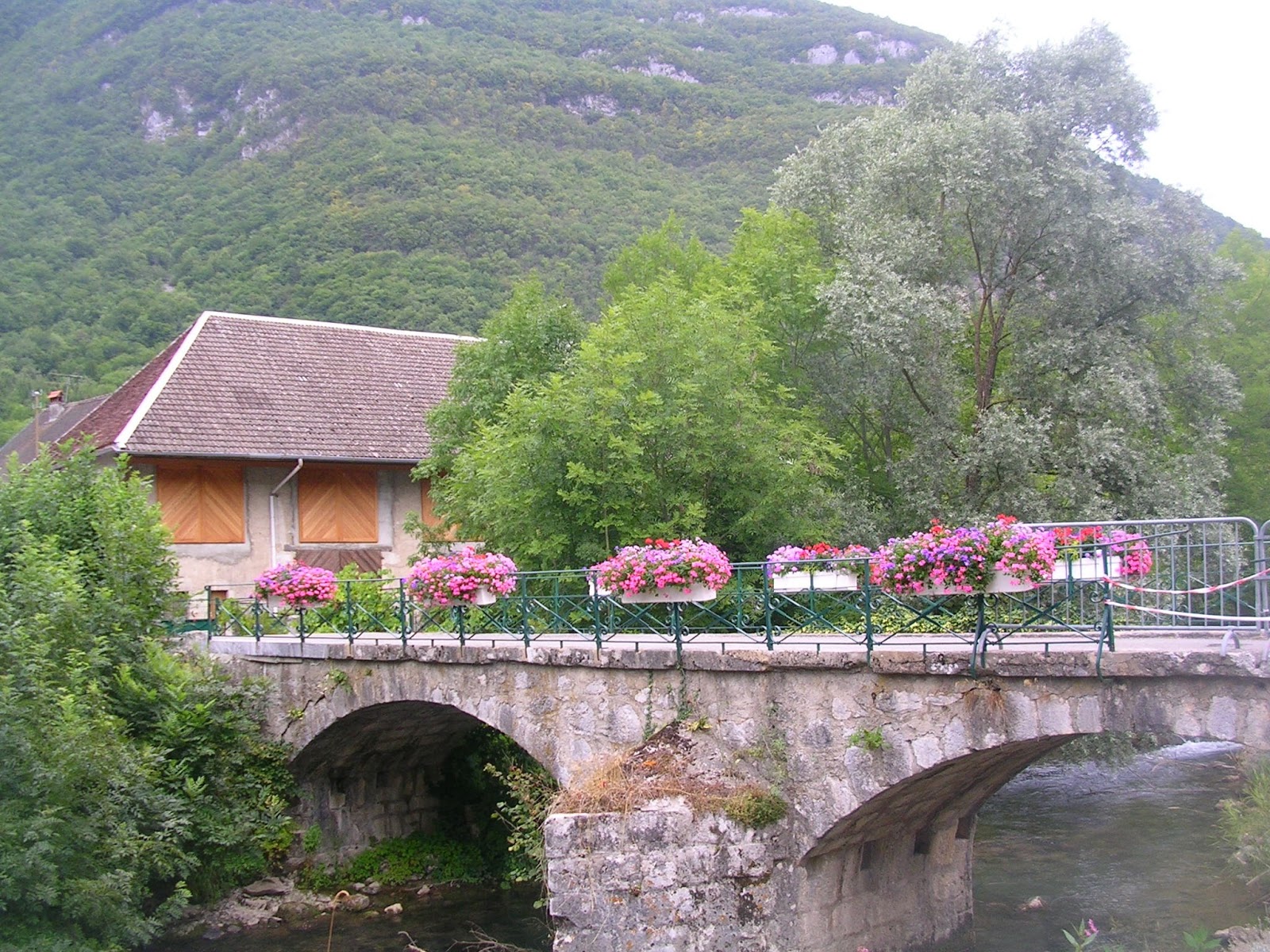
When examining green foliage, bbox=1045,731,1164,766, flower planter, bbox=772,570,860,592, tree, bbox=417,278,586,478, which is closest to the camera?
flower planter, bbox=772,570,860,592

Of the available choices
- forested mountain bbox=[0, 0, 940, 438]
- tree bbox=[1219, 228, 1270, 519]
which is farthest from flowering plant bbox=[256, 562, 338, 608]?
forested mountain bbox=[0, 0, 940, 438]

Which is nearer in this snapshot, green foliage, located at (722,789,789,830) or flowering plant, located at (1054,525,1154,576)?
flowering plant, located at (1054,525,1154,576)

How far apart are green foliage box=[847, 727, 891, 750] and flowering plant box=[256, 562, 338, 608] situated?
25.2ft

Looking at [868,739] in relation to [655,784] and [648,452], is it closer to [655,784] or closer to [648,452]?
[655,784]

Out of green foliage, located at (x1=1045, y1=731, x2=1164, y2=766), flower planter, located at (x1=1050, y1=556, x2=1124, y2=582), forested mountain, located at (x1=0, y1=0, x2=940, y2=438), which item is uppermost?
forested mountain, located at (x1=0, y1=0, x2=940, y2=438)

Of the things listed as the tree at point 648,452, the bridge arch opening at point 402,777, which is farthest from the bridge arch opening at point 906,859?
the bridge arch opening at point 402,777

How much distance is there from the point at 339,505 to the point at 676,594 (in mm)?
12047

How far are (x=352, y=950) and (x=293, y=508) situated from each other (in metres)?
8.75

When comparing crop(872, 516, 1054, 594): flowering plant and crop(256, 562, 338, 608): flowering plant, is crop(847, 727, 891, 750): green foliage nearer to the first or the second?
crop(872, 516, 1054, 594): flowering plant

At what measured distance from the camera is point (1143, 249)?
54.1 feet

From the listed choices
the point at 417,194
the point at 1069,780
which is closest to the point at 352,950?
the point at 1069,780

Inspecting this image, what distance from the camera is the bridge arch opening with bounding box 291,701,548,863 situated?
14297 millimetres

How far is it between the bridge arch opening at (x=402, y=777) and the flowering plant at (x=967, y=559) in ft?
Result: 22.2

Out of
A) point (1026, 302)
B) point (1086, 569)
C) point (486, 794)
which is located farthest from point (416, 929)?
point (1026, 302)
